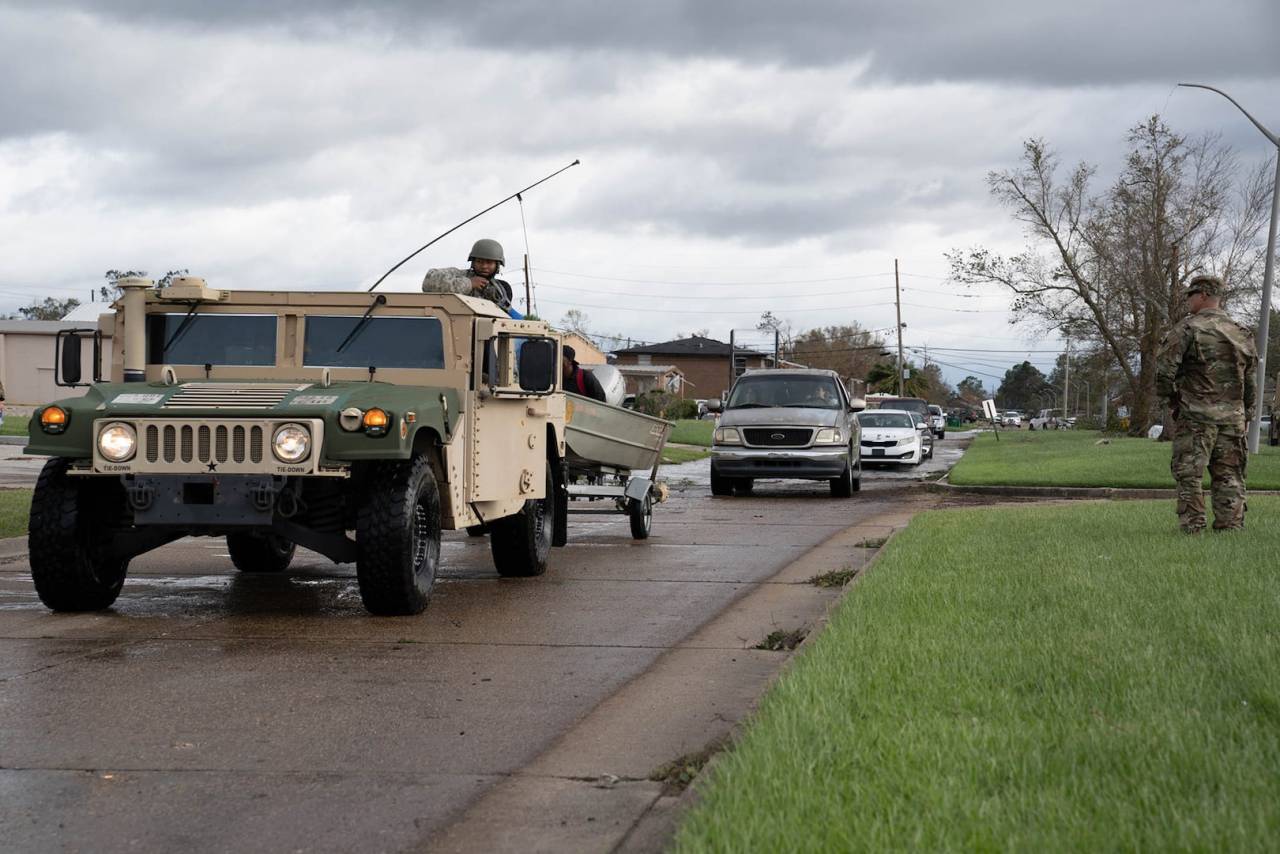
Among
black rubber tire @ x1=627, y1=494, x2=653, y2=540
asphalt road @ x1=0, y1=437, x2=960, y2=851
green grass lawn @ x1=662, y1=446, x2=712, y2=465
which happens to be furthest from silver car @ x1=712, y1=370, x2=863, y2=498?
asphalt road @ x1=0, y1=437, x2=960, y2=851

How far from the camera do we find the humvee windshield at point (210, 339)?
9539 mm

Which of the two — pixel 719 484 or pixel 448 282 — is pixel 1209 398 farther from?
pixel 719 484

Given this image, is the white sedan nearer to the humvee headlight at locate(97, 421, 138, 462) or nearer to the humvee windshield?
the humvee windshield

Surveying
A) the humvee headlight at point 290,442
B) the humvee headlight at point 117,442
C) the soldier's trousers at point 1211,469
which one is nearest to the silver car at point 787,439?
the soldier's trousers at point 1211,469

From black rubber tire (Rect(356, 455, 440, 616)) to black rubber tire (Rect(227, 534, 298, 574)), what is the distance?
2709mm

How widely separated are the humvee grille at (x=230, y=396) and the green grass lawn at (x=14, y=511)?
3295 mm

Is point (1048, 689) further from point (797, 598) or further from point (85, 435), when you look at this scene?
point (85, 435)

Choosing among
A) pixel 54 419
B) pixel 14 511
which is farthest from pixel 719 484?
pixel 54 419

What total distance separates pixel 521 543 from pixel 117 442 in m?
3.48

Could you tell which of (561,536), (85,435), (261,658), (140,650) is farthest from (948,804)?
(561,536)

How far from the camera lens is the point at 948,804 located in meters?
3.91

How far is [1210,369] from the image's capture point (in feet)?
36.0

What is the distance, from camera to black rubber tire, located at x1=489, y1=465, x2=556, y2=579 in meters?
10.8

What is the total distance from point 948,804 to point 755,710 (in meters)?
1.53
